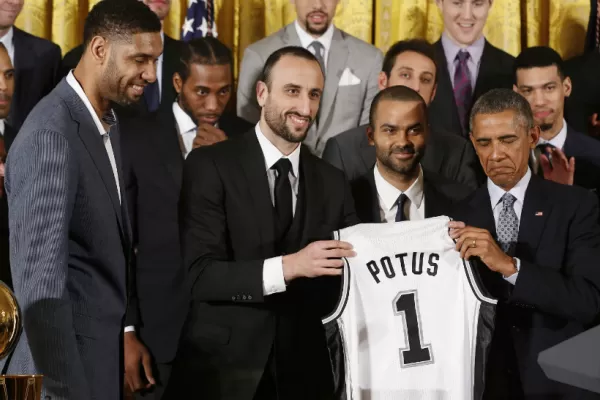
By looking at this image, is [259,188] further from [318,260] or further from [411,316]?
[411,316]

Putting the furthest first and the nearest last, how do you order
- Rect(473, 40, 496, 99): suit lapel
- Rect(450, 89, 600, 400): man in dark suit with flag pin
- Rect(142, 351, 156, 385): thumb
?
Rect(473, 40, 496, 99): suit lapel < Rect(142, 351, 156, 385): thumb < Rect(450, 89, 600, 400): man in dark suit with flag pin

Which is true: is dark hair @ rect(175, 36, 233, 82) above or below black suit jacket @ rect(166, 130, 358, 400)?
above

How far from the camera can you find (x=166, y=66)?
10.8 feet

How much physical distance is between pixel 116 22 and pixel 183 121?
2.68ft

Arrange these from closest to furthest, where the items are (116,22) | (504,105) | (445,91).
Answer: (116,22), (504,105), (445,91)

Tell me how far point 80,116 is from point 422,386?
125 centimetres

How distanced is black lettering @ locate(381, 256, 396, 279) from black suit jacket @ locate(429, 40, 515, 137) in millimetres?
690

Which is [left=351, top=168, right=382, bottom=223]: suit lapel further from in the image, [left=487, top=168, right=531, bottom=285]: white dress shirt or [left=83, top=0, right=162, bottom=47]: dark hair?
[left=83, top=0, right=162, bottom=47]: dark hair

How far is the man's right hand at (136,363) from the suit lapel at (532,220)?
4.07 feet

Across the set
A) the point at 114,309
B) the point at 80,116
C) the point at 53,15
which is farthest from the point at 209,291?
the point at 53,15

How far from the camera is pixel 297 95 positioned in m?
3.10

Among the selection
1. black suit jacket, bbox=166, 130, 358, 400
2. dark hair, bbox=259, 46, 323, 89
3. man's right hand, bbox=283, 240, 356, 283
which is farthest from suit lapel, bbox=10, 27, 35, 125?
man's right hand, bbox=283, 240, 356, 283

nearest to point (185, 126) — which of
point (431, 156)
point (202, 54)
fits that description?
point (202, 54)

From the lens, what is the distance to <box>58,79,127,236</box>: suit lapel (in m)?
2.23
